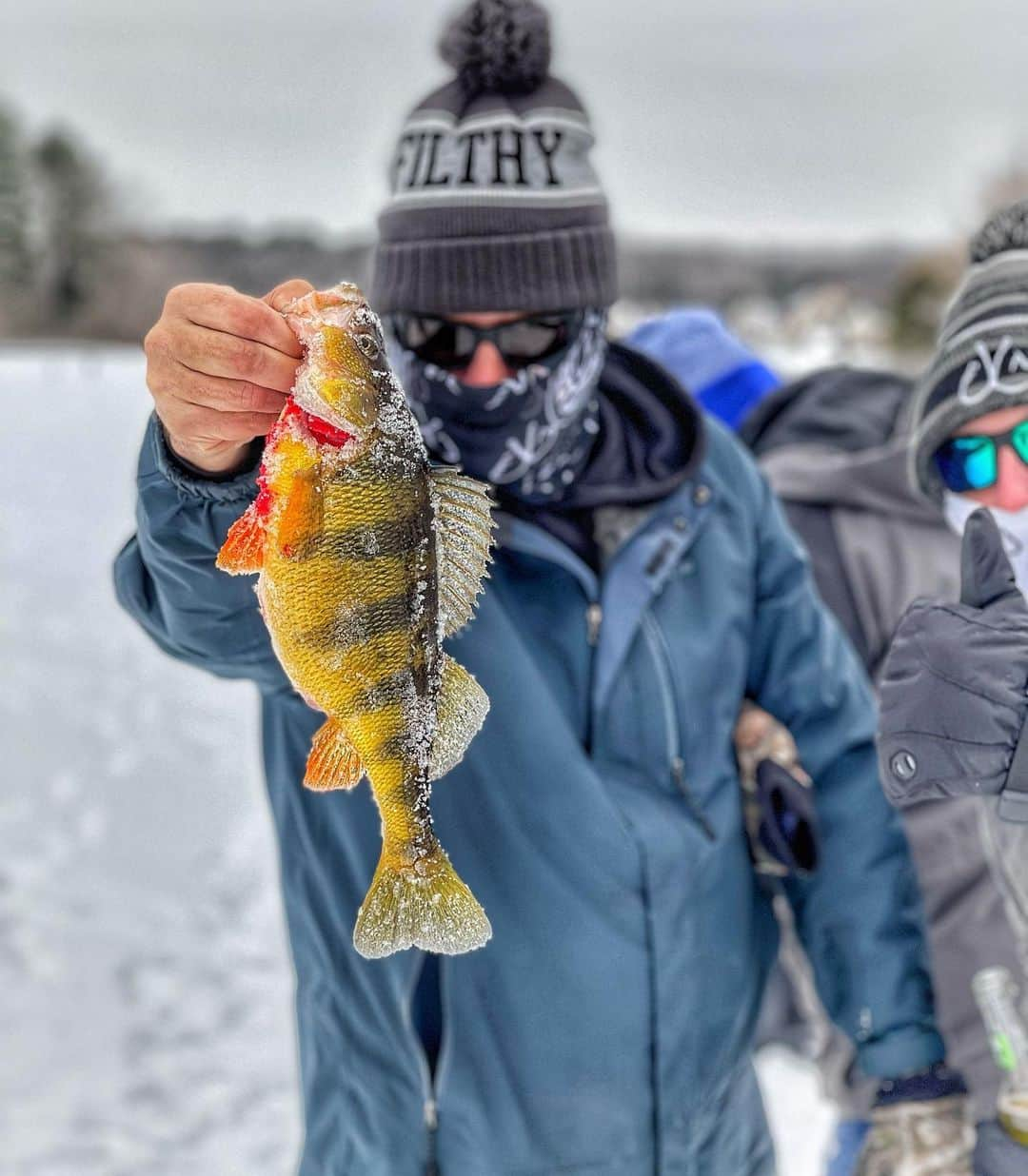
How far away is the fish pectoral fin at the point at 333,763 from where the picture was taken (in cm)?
144

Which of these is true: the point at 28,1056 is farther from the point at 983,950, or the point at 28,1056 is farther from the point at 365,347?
the point at 365,347

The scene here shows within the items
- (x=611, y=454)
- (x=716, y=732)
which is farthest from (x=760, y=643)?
(x=611, y=454)

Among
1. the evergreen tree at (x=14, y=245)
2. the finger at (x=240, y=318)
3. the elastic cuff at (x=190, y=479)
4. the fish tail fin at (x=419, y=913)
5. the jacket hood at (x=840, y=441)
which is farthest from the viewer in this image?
the evergreen tree at (x=14, y=245)

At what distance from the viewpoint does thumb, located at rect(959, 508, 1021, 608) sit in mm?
1820

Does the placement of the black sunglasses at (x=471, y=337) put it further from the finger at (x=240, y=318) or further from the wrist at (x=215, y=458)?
the finger at (x=240, y=318)

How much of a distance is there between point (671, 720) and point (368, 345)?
1.09 metres

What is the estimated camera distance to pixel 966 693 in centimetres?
178

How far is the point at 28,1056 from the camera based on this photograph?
385 centimetres

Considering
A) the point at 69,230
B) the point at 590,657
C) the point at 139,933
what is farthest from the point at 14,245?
the point at 590,657

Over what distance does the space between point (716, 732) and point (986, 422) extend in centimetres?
75

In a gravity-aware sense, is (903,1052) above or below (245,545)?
Answer: below

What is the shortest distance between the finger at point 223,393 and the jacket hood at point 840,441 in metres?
1.92

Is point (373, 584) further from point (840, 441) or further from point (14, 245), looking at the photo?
point (14, 245)

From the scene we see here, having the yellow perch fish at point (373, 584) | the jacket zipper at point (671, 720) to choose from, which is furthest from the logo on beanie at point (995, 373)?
the yellow perch fish at point (373, 584)
